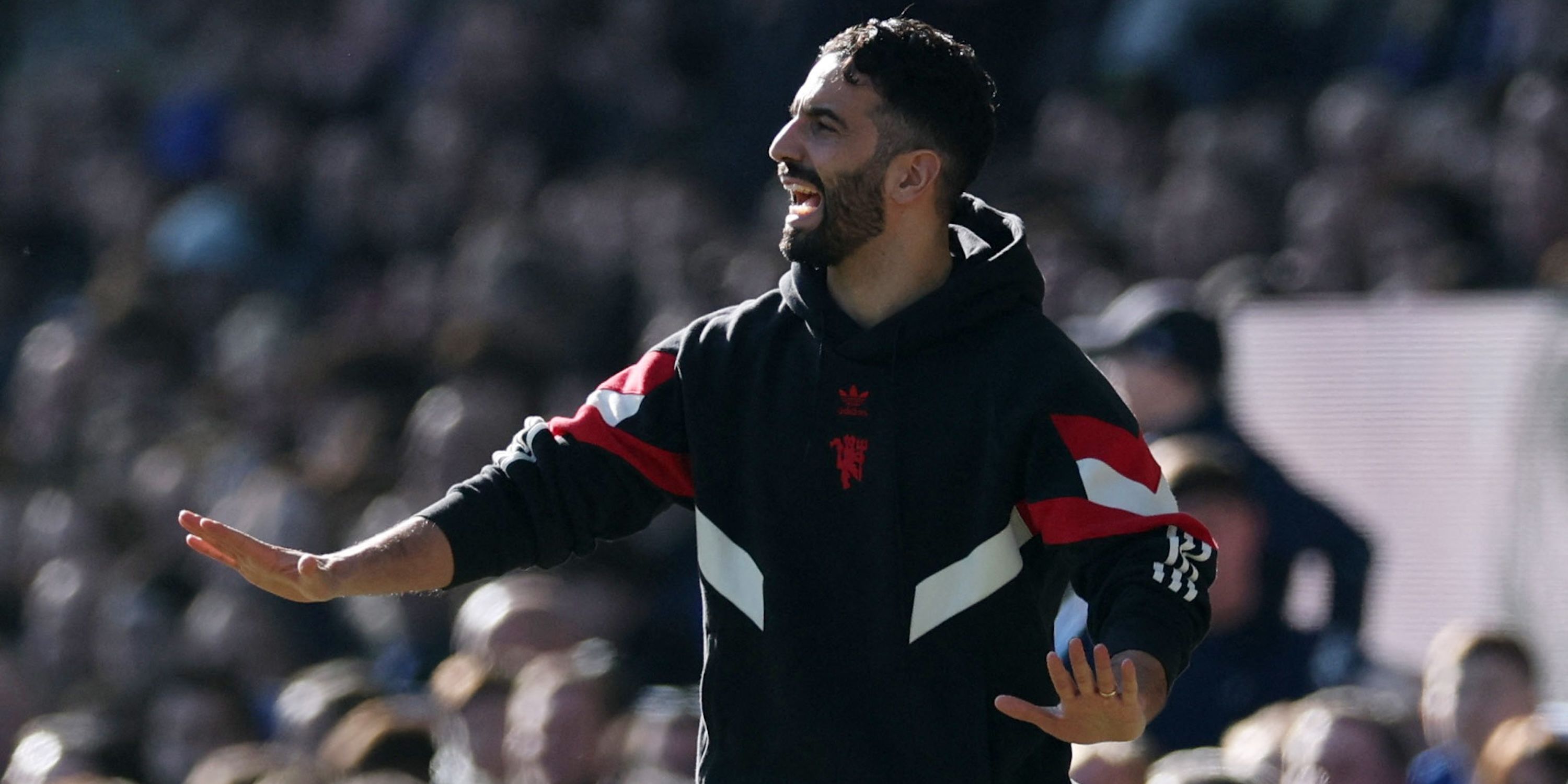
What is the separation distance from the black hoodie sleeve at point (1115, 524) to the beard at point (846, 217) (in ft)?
1.25

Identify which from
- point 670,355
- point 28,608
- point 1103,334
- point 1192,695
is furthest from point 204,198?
point 670,355

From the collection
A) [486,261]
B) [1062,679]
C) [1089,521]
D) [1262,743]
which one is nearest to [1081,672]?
[1062,679]

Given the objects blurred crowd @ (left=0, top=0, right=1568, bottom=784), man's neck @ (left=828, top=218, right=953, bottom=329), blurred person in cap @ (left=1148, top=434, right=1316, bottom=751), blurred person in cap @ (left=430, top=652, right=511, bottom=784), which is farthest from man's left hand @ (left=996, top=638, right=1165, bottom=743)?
blurred person in cap @ (left=430, top=652, right=511, bottom=784)

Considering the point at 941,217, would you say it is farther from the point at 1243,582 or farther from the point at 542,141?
the point at 542,141

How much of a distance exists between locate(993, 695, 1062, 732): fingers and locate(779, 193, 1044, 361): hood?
0.56m

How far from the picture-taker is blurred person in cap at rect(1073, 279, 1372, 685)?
5.64m

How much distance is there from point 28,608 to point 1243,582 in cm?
550

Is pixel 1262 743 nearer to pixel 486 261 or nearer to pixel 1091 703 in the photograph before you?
pixel 1091 703

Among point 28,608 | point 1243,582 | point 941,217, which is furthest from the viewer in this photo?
point 28,608

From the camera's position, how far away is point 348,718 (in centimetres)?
623

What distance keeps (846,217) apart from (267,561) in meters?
0.91

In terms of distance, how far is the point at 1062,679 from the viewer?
111 inches

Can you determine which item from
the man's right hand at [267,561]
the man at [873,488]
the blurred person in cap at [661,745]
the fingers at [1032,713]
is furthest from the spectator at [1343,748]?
the man's right hand at [267,561]

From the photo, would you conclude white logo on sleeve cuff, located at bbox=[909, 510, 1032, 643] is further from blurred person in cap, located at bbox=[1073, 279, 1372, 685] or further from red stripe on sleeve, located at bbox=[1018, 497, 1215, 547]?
blurred person in cap, located at bbox=[1073, 279, 1372, 685]
